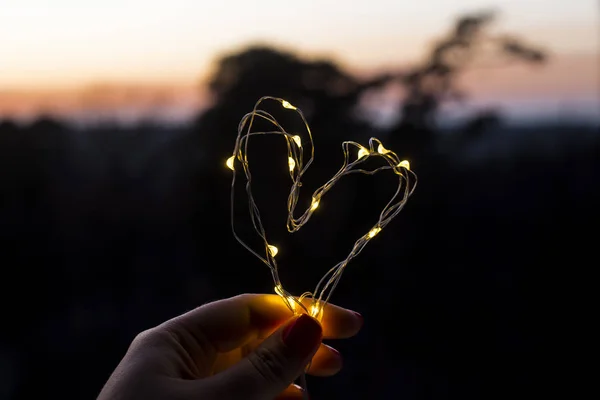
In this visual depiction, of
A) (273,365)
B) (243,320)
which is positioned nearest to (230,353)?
(243,320)

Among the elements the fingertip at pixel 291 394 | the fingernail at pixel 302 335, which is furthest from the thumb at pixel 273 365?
the fingertip at pixel 291 394

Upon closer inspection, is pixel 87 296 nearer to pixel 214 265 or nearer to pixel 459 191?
pixel 214 265

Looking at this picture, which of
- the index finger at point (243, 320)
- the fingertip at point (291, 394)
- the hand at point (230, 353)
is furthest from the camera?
the fingertip at point (291, 394)

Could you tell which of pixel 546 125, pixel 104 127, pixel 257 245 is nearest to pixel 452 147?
pixel 546 125

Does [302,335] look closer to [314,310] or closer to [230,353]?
[314,310]

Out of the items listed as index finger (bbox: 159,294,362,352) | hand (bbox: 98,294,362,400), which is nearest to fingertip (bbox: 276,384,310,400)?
hand (bbox: 98,294,362,400)

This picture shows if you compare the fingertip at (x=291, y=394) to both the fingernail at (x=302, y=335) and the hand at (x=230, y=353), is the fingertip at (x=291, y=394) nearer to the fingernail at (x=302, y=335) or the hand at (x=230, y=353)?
the hand at (x=230, y=353)
